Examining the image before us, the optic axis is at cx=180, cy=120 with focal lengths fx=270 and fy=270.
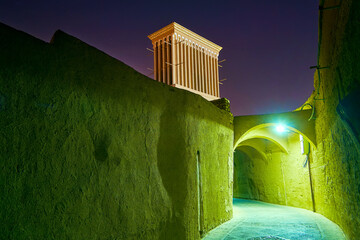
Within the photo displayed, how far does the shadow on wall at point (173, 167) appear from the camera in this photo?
447 cm

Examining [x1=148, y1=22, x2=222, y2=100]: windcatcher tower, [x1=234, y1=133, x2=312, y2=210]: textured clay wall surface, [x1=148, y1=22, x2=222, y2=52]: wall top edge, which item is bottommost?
[x1=234, y1=133, x2=312, y2=210]: textured clay wall surface

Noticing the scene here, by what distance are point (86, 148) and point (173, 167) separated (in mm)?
1948

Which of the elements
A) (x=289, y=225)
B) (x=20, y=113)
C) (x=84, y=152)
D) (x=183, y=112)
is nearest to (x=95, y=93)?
(x=84, y=152)

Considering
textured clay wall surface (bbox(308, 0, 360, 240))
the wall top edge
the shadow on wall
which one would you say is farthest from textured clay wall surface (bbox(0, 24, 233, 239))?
the wall top edge

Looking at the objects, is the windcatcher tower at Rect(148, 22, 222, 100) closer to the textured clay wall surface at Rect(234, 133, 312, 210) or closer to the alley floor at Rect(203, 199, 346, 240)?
the textured clay wall surface at Rect(234, 133, 312, 210)

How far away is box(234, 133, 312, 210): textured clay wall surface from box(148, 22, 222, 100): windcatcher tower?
→ 4903 mm

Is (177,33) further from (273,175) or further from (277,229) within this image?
(277,229)

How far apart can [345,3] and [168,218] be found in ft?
12.4

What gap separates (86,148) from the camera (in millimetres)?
3145

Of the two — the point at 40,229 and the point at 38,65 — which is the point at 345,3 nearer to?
the point at 38,65

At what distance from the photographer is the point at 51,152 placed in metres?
2.76

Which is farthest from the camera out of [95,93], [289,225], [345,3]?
[289,225]

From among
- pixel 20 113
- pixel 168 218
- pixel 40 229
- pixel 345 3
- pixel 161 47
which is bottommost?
pixel 168 218

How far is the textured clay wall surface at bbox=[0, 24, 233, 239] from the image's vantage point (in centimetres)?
248
